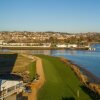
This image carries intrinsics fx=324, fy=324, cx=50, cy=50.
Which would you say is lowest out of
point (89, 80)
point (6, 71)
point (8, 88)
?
point (89, 80)

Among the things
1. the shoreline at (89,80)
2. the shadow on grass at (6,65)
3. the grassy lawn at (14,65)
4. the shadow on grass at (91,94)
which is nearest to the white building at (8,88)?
the shadow on grass at (91,94)

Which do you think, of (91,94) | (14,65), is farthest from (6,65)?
(91,94)

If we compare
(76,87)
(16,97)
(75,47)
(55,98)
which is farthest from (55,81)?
(75,47)

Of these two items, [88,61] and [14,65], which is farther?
[88,61]

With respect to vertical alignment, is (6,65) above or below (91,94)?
below

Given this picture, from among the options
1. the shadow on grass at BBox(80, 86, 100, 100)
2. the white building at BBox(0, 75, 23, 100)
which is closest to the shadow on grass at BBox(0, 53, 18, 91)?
the white building at BBox(0, 75, 23, 100)

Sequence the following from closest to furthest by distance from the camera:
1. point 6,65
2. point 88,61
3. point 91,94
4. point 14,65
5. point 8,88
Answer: point 8,88
point 91,94
point 6,65
point 14,65
point 88,61

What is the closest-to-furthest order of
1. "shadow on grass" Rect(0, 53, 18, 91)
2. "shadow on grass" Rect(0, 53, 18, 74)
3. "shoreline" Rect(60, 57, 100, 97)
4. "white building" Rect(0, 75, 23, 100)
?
"white building" Rect(0, 75, 23, 100), "shoreline" Rect(60, 57, 100, 97), "shadow on grass" Rect(0, 53, 18, 91), "shadow on grass" Rect(0, 53, 18, 74)

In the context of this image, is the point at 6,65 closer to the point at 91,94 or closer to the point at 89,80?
the point at 89,80

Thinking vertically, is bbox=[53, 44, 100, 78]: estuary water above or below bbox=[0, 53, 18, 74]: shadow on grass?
below

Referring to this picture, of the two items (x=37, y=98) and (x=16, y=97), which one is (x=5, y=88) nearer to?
(x=16, y=97)

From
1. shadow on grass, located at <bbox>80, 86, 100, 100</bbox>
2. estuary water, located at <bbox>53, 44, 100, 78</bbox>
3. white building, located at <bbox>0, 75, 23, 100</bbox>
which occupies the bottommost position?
estuary water, located at <bbox>53, 44, 100, 78</bbox>

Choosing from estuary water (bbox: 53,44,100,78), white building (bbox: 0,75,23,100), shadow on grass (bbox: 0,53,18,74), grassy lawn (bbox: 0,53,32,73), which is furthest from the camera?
estuary water (bbox: 53,44,100,78)

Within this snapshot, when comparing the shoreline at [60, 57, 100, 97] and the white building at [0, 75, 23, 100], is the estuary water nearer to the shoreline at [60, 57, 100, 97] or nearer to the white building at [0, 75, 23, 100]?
the shoreline at [60, 57, 100, 97]
